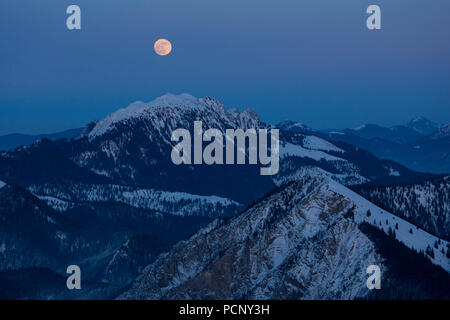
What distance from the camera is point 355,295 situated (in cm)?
19712
